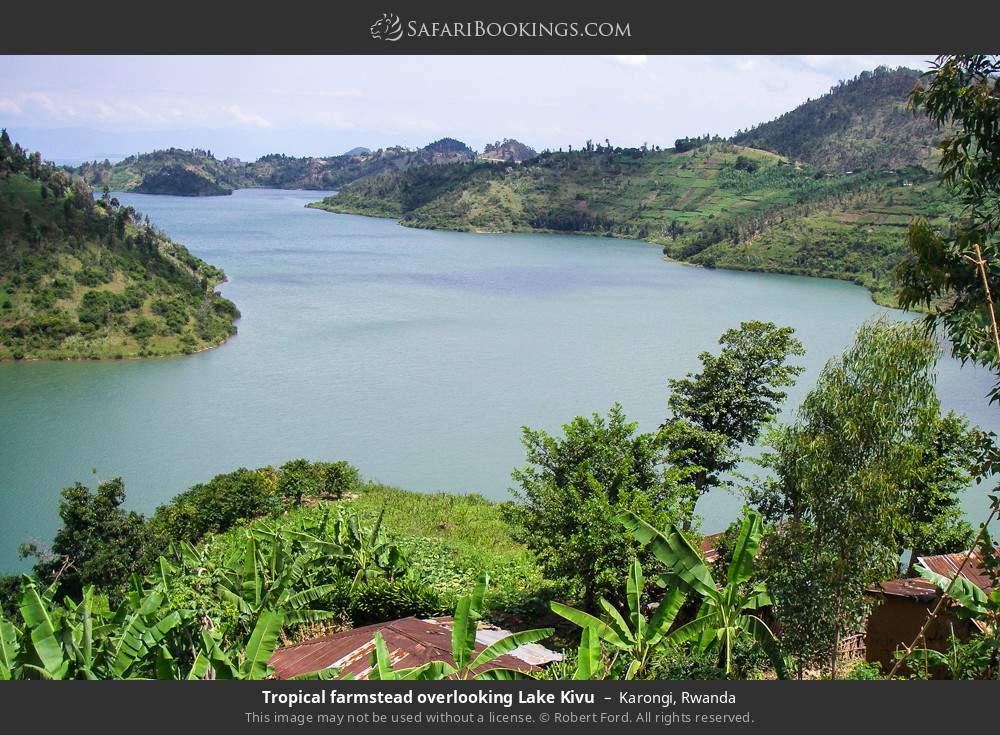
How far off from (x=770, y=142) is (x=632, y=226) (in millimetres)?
68765

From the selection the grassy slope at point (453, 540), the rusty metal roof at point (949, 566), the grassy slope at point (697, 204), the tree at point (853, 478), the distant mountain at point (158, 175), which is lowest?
the grassy slope at point (453, 540)

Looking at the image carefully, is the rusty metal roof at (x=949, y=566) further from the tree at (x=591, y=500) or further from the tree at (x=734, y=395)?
the tree at (x=734, y=395)

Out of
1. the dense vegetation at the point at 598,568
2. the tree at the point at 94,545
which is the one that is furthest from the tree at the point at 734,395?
the tree at the point at 94,545

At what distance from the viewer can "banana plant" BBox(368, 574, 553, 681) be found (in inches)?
199

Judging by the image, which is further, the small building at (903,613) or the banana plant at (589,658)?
the small building at (903,613)

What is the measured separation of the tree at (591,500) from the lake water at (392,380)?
7.95 metres

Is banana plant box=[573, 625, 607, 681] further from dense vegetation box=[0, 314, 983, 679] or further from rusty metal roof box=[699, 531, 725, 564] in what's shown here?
rusty metal roof box=[699, 531, 725, 564]

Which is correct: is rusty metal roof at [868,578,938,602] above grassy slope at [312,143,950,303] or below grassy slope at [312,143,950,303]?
below

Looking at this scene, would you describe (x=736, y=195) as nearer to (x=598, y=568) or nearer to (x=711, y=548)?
(x=711, y=548)

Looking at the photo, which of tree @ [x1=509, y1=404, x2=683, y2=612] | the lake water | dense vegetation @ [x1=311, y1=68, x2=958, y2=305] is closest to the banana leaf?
tree @ [x1=509, y1=404, x2=683, y2=612]

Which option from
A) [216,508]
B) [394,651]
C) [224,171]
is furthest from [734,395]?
[224,171]

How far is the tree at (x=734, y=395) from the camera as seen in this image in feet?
47.7

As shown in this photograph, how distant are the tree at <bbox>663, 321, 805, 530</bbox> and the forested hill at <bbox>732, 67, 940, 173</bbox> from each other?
305 ft
